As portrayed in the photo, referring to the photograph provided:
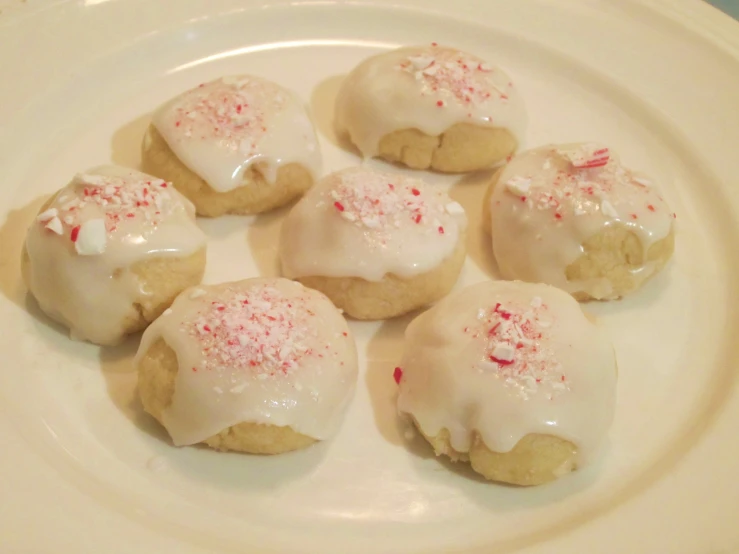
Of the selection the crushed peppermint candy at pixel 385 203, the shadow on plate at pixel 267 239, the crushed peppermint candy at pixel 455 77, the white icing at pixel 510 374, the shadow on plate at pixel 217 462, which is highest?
the crushed peppermint candy at pixel 455 77

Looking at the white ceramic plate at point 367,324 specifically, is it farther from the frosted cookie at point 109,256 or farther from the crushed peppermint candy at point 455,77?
the crushed peppermint candy at point 455,77

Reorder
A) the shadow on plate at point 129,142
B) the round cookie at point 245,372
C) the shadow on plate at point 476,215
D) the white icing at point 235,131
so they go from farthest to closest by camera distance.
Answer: the shadow on plate at point 129,142
the shadow on plate at point 476,215
the white icing at point 235,131
the round cookie at point 245,372

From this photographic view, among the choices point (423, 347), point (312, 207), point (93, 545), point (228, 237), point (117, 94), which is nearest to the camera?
point (93, 545)

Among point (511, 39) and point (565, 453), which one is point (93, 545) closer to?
point (565, 453)

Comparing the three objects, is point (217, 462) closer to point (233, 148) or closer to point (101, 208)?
point (101, 208)

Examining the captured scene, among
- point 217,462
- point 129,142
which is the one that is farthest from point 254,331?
point 129,142

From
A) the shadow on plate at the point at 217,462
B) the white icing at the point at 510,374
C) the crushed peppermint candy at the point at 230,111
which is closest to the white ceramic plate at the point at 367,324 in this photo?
the shadow on plate at the point at 217,462

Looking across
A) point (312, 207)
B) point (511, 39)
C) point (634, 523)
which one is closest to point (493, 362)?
point (634, 523)

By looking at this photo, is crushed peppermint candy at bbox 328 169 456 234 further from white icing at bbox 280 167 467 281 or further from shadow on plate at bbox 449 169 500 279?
shadow on plate at bbox 449 169 500 279
